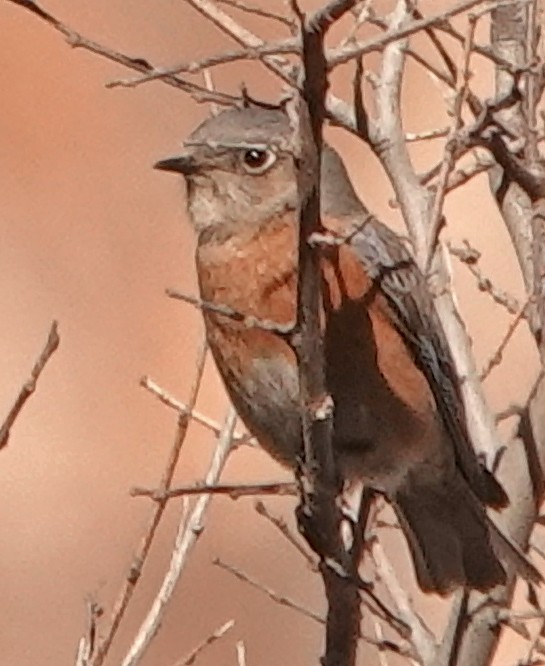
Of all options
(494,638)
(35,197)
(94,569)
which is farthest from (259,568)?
(494,638)

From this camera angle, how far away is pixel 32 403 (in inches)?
299

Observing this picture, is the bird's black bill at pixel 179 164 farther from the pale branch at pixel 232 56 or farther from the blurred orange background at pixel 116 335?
the blurred orange background at pixel 116 335

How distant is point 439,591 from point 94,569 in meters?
3.42

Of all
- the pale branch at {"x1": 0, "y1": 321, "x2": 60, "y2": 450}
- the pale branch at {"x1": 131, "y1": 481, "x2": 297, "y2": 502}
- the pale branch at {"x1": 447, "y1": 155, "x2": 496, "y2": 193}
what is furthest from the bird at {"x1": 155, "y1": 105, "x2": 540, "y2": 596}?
the pale branch at {"x1": 0, "y1": 321, "x2": 60, "y2": 450}

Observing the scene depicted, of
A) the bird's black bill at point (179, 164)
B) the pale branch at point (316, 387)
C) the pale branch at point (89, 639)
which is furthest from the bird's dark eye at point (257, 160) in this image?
the pale branch at point (89, 639)

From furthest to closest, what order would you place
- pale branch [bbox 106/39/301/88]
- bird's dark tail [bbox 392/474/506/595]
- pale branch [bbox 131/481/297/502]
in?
1. bird's dark tail [bbox 392/474/506/595]
2. pale branch [bbox 131/481/297/502]
3. pale branch [bbox 106/39/301/88]

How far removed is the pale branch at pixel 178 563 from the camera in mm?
3080

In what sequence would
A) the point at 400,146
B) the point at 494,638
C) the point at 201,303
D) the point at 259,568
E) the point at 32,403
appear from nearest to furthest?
1. the point at 201,303
2. the point at 494,638
3. the point at 400,146
4. the point at 259,568
5. the point at 32,403

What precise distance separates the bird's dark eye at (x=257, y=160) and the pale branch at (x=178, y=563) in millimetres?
512

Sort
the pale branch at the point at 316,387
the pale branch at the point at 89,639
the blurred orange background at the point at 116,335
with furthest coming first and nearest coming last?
the blurred orange background at the point at 116,335 < the pale branch at the point at 89,639 < the pale branch at the point at 316,387

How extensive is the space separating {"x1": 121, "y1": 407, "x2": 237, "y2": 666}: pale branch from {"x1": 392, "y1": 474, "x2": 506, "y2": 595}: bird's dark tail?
0.56 meters

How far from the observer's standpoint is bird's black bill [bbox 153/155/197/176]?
3.50 meters

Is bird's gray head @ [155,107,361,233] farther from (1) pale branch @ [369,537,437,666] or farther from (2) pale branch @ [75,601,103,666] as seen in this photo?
(2) pale branch @ [75,601,103,666]

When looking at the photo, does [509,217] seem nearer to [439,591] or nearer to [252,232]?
[252,232]
